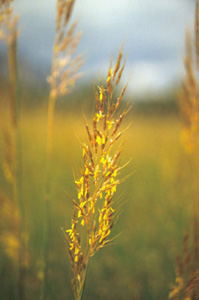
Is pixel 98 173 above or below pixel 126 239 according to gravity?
above

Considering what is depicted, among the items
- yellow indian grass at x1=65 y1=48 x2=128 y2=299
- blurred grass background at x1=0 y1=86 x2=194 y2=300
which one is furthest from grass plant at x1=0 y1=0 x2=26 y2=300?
yellow indian grass at x1=65 y1=48 x2=128 y2=299

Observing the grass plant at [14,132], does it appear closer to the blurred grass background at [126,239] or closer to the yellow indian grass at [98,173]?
the blurred grass background at [126,239]

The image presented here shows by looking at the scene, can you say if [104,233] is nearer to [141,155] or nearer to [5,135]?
[5,135]

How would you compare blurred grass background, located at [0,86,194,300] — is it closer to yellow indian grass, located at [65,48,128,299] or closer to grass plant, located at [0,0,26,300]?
grass plant, located at [0,0,26,300]

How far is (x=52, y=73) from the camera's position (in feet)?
4.90

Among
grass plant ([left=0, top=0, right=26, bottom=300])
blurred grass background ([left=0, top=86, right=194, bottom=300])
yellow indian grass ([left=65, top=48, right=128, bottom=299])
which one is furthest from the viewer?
blurred grass background ([left=0, top=86, right=194, bottom=300])

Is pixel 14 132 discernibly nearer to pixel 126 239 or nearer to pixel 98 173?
pixel 98 173

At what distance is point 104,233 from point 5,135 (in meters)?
1.01

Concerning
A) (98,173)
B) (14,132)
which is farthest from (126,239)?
(98,173)

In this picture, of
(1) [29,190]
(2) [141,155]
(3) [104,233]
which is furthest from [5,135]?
(2) [141,155]

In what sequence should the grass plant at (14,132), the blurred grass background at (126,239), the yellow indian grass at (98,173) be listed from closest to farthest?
the yellow indian grass at (98,173) → the grass plant at (14,132) → the blurred grass background at (126,239)

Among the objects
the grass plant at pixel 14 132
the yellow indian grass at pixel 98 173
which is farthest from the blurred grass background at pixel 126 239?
the yellow indian grass at pixel 98 173

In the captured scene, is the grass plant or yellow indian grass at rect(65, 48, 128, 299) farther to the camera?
the grass plant

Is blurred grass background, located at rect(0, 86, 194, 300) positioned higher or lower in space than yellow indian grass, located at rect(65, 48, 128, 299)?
lower
